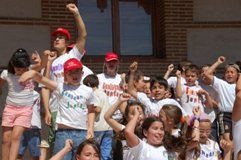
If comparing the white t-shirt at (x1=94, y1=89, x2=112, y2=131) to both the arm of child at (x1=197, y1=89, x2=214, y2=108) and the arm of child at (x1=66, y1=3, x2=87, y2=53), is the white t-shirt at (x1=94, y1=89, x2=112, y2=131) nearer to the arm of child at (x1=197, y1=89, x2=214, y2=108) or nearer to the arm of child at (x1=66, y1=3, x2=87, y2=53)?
the arm of child at (x1=66, y1=3, x2=87, y2=53)

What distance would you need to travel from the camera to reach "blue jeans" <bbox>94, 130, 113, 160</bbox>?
310 inches

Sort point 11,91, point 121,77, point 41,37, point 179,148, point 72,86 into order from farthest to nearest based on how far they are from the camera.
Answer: point 41,37
point 121,77
point 11,91
point 72,86
point 179,148

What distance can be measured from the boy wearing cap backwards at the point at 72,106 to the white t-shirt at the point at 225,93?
2.54 meters

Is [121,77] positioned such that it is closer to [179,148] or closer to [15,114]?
[15,114]

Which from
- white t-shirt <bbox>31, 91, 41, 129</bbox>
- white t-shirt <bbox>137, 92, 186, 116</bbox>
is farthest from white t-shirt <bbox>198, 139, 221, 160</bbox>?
white t-shirt <bbox>31, 91, 41, 129</bbox>

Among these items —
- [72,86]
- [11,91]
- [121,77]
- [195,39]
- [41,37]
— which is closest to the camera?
[72,86]

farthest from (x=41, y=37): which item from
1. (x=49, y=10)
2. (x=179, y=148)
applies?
(x=179, y=148)

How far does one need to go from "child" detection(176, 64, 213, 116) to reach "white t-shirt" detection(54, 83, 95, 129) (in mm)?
2005

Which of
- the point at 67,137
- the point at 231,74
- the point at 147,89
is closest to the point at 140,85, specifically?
the point at 147,89

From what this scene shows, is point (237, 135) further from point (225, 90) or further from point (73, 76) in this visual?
point (225, 90)

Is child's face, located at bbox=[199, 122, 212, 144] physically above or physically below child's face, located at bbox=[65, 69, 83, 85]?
below

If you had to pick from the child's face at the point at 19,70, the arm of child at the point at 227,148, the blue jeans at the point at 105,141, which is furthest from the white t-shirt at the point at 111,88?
the arm of child at the point at 227,148

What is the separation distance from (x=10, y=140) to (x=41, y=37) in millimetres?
3218

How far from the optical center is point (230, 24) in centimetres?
1127
